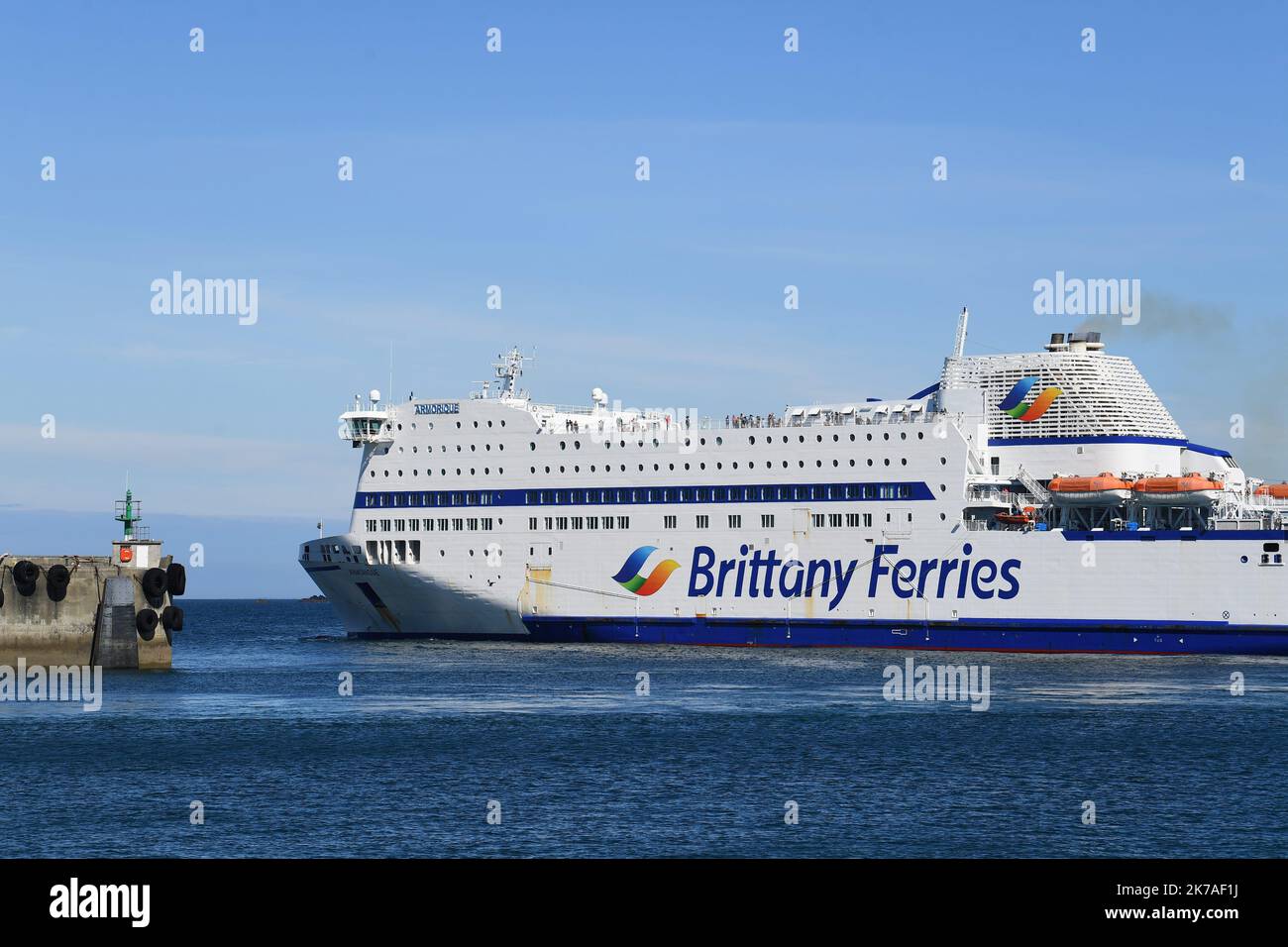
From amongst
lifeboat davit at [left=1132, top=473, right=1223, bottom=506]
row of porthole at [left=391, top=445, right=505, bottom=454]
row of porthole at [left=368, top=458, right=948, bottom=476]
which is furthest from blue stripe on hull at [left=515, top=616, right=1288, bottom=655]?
row of porthole at [left=391, top=445, right=505, bottom=454]

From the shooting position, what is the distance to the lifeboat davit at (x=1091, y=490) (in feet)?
163

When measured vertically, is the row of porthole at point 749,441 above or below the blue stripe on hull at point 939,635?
above

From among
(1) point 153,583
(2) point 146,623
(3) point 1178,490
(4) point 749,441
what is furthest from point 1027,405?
(2) point 146,623

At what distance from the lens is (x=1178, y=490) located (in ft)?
160

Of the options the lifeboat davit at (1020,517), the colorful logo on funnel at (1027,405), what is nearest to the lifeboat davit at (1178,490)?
the lifeboat davit at (1020,517)

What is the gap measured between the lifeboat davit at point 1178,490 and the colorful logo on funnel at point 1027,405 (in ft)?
14.4

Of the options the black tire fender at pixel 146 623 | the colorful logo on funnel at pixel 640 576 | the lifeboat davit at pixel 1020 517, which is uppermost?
the lifeboat davit at pixel 1020 517

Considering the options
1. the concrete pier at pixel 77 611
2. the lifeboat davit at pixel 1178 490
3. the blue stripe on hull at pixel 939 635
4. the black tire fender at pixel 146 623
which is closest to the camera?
the concrete pier at pixel 77 611

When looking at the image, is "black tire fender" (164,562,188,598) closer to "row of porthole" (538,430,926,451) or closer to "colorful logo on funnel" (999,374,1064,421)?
"row of porthole" (538,430,926,451)

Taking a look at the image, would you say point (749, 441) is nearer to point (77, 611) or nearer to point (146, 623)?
point (146, 623)

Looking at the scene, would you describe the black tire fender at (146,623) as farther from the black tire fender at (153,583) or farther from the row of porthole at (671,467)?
the row of porthole at (671,467)

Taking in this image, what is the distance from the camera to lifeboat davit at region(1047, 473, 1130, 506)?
49562 mm

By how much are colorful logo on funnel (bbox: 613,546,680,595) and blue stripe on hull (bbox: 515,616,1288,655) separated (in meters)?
1.14

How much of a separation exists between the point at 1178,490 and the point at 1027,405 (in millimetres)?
6123
